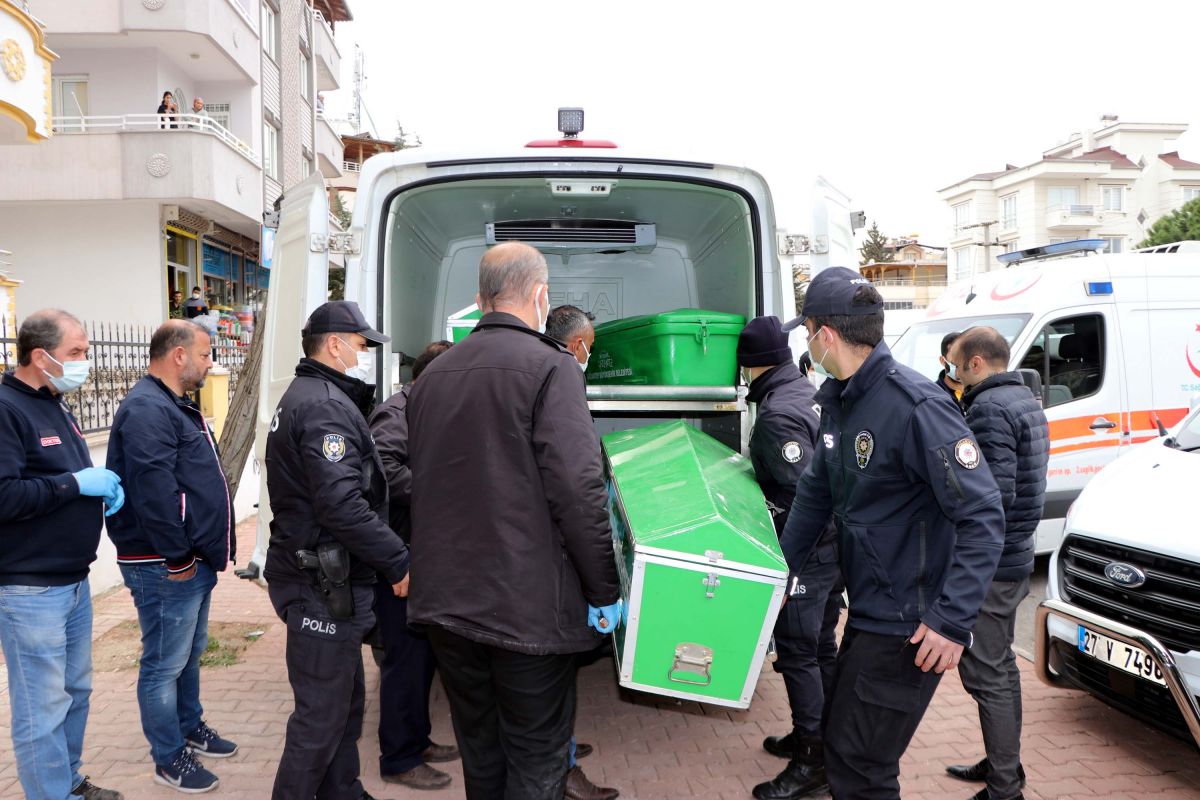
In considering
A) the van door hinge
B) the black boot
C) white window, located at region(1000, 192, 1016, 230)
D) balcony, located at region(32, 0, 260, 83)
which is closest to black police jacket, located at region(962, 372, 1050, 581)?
the black boot

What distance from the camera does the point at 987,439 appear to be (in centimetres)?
336

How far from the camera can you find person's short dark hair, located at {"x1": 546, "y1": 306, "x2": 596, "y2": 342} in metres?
4.07

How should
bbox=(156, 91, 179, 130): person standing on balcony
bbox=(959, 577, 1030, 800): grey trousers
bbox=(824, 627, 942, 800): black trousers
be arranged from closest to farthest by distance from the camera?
1. bbox=(824, 627, 942, 800): black trousers
2. bbox=(959, 577, 1030, 800): grey trousers
3. bbox=(156, 91, 179, 130): person standing on balcony

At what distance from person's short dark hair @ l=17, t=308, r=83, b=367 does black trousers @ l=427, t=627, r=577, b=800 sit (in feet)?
6.23

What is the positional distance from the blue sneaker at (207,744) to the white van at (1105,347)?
6.07 metres

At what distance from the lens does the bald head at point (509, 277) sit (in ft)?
8.21

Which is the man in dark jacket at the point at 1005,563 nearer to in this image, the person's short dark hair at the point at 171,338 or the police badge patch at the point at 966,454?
the police badge patch at the point at 966,454

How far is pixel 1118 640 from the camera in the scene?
11.6ft

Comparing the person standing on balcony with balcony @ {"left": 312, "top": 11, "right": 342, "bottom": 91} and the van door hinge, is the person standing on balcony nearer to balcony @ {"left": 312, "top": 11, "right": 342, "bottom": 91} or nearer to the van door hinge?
balcony @ {"left": 312, "top": 11, "right": 342, "bottom": 91}

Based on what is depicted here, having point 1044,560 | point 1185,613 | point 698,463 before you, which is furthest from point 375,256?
point 1044,560

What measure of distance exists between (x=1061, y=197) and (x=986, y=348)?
183 feet

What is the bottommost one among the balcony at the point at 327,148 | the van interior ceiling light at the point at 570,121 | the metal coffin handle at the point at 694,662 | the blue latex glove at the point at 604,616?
the metal coffin handle at the point at 694,662

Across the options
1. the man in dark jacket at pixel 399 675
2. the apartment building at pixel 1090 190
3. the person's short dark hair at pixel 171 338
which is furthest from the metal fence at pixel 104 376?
the apartment building at pixel 1090 190

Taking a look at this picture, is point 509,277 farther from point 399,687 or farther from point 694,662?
point 399,687
